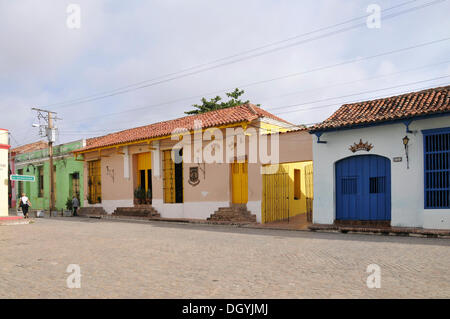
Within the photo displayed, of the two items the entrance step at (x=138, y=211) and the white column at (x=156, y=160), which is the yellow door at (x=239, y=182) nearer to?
the white column at (x=156, y=160)

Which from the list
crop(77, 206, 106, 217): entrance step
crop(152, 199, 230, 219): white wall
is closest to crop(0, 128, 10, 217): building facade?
crop(77, 206, 106, 217): entrance step

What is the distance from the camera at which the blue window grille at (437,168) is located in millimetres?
11445

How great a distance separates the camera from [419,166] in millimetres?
11844

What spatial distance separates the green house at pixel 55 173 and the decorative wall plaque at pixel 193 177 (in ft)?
33.7

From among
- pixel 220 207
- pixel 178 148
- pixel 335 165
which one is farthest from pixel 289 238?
pixel 178 148

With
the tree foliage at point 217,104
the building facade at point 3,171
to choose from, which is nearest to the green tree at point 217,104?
the tree foliage at point 217,104

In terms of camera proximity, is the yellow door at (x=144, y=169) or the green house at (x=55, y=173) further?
the green house at (x=55, y=173)

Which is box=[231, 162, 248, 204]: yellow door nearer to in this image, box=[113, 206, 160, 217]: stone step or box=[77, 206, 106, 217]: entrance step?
box=[113, 206, 160, 217]: stone step

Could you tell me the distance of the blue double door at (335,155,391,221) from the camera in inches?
498

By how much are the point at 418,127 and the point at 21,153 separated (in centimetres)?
3094

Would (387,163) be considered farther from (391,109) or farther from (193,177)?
(193,177)

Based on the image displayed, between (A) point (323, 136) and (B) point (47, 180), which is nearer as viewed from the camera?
(A) point (323, 136)

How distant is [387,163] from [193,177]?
28.6ft
